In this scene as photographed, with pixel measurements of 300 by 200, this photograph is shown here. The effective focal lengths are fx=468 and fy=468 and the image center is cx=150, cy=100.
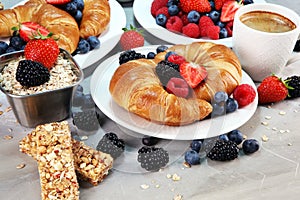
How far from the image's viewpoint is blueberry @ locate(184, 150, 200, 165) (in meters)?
1.22

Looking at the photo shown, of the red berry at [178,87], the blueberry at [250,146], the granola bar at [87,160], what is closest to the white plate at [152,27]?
the red berry at [178,87]

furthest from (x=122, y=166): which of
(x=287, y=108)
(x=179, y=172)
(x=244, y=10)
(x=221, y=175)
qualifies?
(x=244, y=10)

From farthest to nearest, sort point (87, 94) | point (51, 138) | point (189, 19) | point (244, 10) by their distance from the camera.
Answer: point (189, 19) < point (244, 10) < point (87, 94) < point (51, 138)

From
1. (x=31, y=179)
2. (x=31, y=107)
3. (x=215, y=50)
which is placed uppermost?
(x=215, y=50)

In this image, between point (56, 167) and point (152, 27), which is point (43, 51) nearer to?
point (56, 167)

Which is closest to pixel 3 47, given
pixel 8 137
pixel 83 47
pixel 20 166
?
pixel 83 47

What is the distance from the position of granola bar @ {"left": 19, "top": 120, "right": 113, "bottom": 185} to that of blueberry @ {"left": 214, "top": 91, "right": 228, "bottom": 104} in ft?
1.11

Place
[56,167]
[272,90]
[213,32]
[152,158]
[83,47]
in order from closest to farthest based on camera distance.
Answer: [56,167], [152,158], [272,90], [83,47], [213,32]

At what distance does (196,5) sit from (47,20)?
0.53 m

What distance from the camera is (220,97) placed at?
1294mm

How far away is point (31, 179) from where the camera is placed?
1183 millimetres

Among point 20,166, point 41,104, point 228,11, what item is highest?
point 228,11

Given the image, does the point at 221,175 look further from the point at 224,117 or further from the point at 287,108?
the point at 287,108

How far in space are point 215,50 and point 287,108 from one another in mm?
284
